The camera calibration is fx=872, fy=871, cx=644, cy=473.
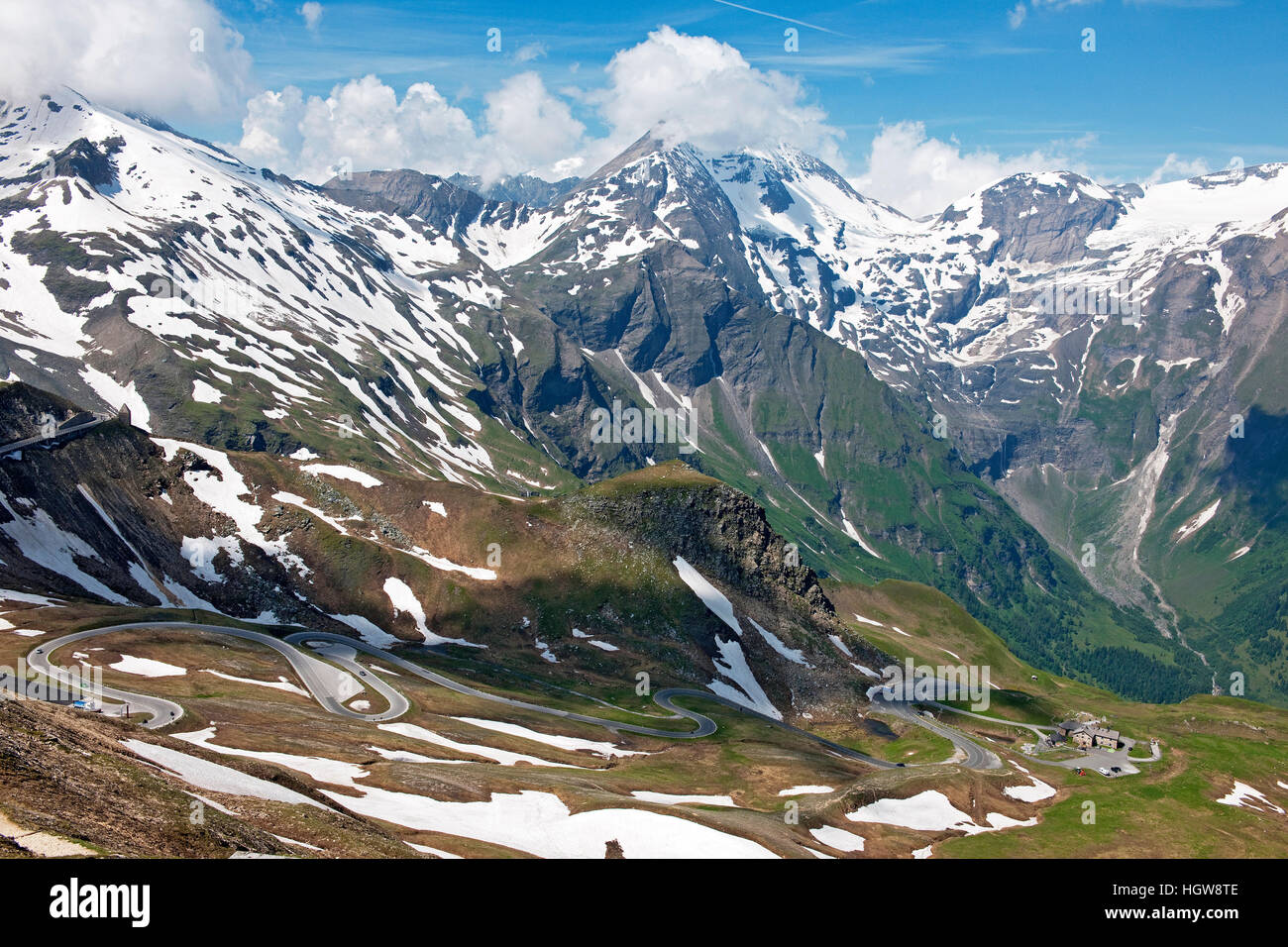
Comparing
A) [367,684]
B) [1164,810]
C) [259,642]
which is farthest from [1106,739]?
[259,642]

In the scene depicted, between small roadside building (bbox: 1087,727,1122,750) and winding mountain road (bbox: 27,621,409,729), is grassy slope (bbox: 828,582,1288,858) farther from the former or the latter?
winding mountain road (bbox: 27,621,409,729)

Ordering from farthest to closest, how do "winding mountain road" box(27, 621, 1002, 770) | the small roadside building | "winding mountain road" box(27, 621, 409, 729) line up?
the small roadside building, "winding mountain road" box(27, 621, 1002, 770), "winding mountain road" box(27, 621, 409, 729)

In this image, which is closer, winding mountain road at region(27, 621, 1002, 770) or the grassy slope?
winding mountain road at region(27, 621, 1002, 770)

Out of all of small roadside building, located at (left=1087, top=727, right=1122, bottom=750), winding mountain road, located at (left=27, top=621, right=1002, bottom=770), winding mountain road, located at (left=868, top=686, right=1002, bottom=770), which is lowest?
small roadside building, located at (left=1087, top=727, right=1122, bottom=750)

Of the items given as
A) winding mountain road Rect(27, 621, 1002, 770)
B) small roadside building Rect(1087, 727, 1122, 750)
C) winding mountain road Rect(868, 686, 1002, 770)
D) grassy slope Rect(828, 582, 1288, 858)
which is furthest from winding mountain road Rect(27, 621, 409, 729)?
small roadside building Rect(1087, 727, 1122, 750)

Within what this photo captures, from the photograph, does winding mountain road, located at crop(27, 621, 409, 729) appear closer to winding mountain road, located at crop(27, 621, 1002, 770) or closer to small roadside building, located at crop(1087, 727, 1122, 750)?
winding mountain road, located at crop(27, 621, 1002, 770)

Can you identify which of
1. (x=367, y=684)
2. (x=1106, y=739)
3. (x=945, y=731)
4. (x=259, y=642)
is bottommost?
(x=1106, y=739)

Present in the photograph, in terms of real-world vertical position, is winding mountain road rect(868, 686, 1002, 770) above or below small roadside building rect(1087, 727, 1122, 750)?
above

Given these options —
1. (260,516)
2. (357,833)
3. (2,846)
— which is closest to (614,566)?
(260,516)

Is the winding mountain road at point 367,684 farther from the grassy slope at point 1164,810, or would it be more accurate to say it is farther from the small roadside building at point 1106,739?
the small roadside building at point 1106,739

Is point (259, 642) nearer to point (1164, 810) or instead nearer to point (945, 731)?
point (945, 731)

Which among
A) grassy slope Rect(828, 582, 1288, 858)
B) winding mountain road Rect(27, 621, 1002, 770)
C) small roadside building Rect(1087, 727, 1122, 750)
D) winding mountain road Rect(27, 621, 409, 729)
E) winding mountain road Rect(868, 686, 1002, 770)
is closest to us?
winding mountain road Rect(27, 621, 409, 729)
